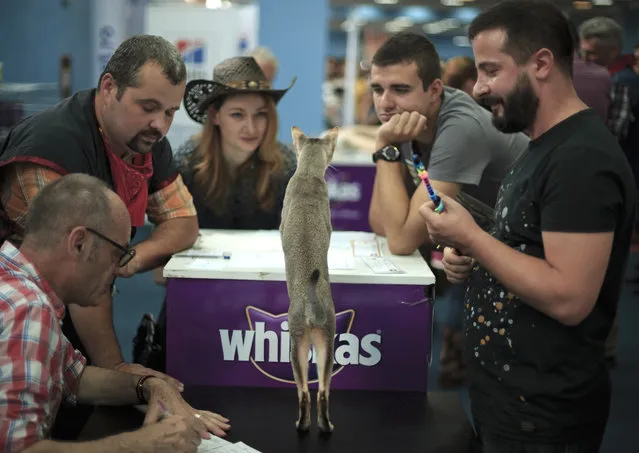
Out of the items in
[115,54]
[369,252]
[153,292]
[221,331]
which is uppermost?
[115,54]

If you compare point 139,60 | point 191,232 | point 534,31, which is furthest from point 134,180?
point 534,31

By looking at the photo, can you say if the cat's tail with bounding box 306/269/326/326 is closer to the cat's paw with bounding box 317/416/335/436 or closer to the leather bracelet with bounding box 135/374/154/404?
the cat's paw with bounding box 317/416/335/436

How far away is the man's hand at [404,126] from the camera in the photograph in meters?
2.08

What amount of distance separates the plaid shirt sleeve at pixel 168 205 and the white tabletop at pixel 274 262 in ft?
0.36

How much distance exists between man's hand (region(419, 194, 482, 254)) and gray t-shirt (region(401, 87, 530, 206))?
64cm

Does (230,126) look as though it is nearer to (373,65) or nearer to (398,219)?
(373,65)

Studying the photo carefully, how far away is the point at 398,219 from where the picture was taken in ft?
6.66

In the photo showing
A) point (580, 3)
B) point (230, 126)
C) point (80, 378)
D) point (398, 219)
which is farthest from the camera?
point (580, 3)

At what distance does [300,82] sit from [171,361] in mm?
5075

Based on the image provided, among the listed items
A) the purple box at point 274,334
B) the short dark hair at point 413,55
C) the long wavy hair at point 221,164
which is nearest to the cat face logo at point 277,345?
the purple box at point 274,334

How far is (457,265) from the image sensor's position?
1.70 m

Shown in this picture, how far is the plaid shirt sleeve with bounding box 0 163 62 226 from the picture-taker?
1.79 metres

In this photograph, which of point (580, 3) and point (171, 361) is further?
point (580, 3)

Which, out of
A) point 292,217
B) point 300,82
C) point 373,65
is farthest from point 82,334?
point 300,82
